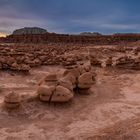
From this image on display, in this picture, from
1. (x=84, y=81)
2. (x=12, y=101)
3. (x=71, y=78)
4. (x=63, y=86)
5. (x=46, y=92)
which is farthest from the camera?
(x=84, y=81)

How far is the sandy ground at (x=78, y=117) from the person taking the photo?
25.6 feet

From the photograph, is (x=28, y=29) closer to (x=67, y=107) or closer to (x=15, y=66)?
(x=15, y=66)

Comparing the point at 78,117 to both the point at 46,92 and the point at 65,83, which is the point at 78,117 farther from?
the point at 65,83

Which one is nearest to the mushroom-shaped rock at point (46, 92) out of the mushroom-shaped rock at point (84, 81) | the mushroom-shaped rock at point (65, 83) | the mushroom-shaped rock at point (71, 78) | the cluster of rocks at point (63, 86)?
the cluster of rocks at point (63, 86)

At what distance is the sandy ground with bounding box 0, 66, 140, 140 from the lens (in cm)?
780

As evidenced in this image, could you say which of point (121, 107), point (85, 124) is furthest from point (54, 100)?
point (121, 107)

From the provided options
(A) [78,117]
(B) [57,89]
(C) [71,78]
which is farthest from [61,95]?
(C) [71,78]

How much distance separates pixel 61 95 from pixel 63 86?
0.62m

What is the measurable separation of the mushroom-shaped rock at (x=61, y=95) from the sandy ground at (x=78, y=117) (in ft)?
0.68

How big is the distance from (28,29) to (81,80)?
79579 millimetres

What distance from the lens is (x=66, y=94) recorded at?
10055 millimetres

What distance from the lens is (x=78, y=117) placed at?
9312mm

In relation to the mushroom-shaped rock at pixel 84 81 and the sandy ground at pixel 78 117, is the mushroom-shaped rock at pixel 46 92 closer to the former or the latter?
the sandy ground at pixel 78 117

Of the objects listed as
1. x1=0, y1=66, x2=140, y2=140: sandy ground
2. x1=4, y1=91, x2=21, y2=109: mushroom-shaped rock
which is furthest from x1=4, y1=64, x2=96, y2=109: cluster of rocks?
x1=0, y1=66, x2=140, y2=140: sandy ground
